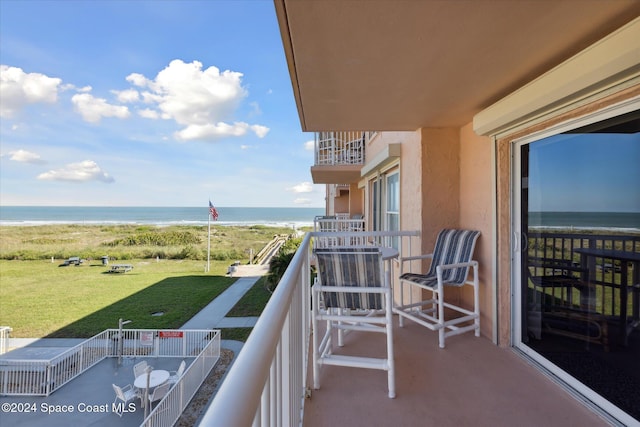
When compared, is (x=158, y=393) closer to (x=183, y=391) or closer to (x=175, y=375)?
(x=183, y=391)

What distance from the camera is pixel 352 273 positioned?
7.00 ft

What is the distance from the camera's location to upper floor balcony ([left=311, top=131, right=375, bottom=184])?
787cm

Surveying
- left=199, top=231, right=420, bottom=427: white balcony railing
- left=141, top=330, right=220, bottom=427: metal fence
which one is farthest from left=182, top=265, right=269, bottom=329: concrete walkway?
left=199, top=231, right=420, bottom=427: white balcony railing

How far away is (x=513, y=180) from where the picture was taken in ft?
8.41

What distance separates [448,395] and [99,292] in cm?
1820

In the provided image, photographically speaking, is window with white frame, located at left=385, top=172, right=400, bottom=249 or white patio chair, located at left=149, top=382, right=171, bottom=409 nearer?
window with white frame, located at left=385, top=172, right=400, bottom=249

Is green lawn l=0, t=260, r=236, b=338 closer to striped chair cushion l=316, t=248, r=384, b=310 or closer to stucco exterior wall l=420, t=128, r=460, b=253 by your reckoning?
stucco exterior wall l=420, t=128, r=460, b=253

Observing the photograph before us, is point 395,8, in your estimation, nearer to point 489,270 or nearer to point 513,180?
point 513,180

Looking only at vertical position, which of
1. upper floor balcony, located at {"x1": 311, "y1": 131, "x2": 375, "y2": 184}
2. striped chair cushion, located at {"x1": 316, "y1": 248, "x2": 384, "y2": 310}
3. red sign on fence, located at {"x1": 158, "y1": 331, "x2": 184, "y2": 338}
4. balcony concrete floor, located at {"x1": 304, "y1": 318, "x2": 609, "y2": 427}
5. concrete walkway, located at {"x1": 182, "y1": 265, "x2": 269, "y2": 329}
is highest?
upper floor balcony, located at {"x1": 311, "y1": 131, "x2": 375, "y2": 184}

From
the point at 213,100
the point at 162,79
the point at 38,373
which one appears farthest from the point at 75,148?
the point at 38,373

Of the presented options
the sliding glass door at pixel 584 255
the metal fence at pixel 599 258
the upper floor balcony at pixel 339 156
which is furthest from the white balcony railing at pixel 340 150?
the metal fence at pixel 599 258

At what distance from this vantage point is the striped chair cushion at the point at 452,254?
282 centimetres

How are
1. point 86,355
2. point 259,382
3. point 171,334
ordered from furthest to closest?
point 171,334 → point 86,355 → point 259,382

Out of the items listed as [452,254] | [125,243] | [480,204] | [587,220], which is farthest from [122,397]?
[125,243]
